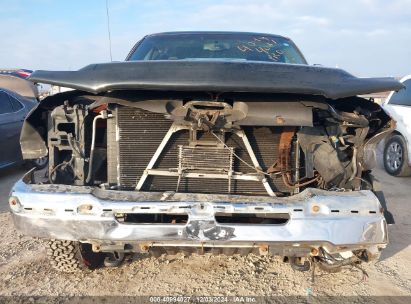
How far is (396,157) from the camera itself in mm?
6965

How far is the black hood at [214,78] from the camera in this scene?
7.39ft

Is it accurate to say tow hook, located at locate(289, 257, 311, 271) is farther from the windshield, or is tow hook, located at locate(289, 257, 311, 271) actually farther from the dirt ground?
the windshield

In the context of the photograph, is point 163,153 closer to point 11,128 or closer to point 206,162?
point 206,162

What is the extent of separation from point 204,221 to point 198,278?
40.8 inches

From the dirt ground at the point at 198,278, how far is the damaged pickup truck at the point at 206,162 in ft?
0.62

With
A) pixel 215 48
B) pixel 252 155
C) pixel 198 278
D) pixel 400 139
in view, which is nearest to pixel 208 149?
pixel 252 155

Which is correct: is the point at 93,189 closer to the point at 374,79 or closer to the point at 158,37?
the point at 374,79

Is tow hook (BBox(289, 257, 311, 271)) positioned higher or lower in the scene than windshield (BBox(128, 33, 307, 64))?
lower

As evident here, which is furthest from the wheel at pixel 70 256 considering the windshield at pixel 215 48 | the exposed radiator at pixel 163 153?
the windshield at pixel 215 48

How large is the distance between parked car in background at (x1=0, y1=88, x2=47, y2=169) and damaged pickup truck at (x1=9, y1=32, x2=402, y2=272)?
380 centimetres

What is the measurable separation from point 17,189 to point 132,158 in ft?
2.39

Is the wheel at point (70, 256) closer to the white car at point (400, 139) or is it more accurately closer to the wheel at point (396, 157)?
the white car at point (400, 139)

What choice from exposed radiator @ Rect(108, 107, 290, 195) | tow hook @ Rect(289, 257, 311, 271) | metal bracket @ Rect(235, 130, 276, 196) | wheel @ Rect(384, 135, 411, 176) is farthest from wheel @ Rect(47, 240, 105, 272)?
wheel @ Rect(384, 135, 411, 176)

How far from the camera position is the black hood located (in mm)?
2254
